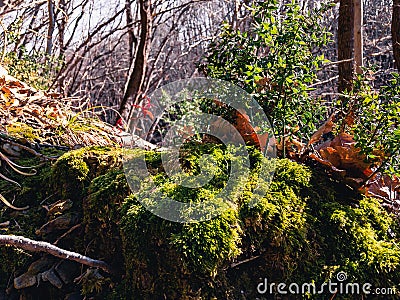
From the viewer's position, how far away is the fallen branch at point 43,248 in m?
1.42

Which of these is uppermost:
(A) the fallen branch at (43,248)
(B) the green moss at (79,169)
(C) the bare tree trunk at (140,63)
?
(C) the bare tree trunk at (140,63)

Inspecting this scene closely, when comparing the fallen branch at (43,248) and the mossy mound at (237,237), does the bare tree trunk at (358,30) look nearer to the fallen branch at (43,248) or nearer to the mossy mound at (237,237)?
the mossy mound at (237,237)

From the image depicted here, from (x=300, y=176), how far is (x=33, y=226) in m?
1.10

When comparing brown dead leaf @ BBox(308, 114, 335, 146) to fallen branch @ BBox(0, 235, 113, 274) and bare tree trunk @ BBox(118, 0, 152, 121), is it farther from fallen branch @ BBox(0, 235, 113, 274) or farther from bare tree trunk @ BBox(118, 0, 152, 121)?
bare tree trunk @ BBox(118, 0, 152, 121)

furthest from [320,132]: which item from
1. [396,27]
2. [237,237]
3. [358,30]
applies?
[396,27]

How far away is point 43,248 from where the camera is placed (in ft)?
4.70

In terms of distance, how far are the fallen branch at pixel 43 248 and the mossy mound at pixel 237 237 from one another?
0.29 ft

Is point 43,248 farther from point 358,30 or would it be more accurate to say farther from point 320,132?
point 358,30

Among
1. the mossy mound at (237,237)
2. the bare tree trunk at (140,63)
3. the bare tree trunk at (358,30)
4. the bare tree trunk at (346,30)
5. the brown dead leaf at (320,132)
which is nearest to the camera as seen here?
the mossy mound at (237,237)

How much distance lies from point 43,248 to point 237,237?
652 millimetres

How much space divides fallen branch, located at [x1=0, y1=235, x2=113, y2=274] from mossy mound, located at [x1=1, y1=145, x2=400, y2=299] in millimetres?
89

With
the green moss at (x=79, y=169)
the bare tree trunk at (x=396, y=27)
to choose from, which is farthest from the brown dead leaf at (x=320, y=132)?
the bare tree trunk at (x=396, y=27)

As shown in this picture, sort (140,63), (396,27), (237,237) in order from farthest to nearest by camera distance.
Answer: (140,63), (396,27), (237,237)

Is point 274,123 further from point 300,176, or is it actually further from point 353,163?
point 353,163
